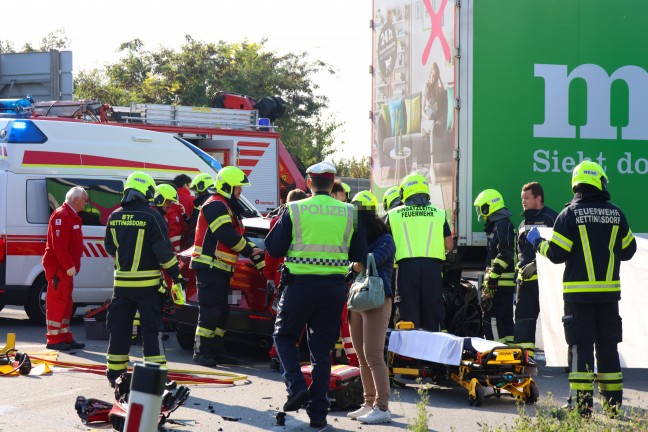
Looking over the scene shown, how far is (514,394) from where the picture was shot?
8.59m

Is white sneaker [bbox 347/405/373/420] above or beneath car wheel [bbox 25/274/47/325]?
beneath

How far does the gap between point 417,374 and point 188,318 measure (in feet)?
9.21

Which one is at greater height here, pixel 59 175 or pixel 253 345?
pixel 59 175

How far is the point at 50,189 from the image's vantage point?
43.6ft

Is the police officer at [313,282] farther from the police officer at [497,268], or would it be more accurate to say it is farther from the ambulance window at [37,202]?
the ambulance window at [37,202]

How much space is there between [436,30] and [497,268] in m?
2.65

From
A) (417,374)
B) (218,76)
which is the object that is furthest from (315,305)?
(218,76)

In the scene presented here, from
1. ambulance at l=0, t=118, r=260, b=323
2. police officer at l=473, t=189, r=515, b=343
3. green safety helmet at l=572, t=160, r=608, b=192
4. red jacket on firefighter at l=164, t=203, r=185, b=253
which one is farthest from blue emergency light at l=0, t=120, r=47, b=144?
green safety helmet at l=572, t=160, r=608, b=192

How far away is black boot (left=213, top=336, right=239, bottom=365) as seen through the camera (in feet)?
34.7

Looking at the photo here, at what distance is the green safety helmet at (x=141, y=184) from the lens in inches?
362

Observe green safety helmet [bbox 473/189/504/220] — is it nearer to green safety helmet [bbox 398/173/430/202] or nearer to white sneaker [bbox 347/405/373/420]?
green safety helmet [bbox 398/173/430/202]

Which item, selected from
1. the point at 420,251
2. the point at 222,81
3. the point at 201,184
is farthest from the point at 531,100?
the point at 222,81

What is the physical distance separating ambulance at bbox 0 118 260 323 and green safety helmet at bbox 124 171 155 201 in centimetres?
425

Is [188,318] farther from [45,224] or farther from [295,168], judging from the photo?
[295,168]
